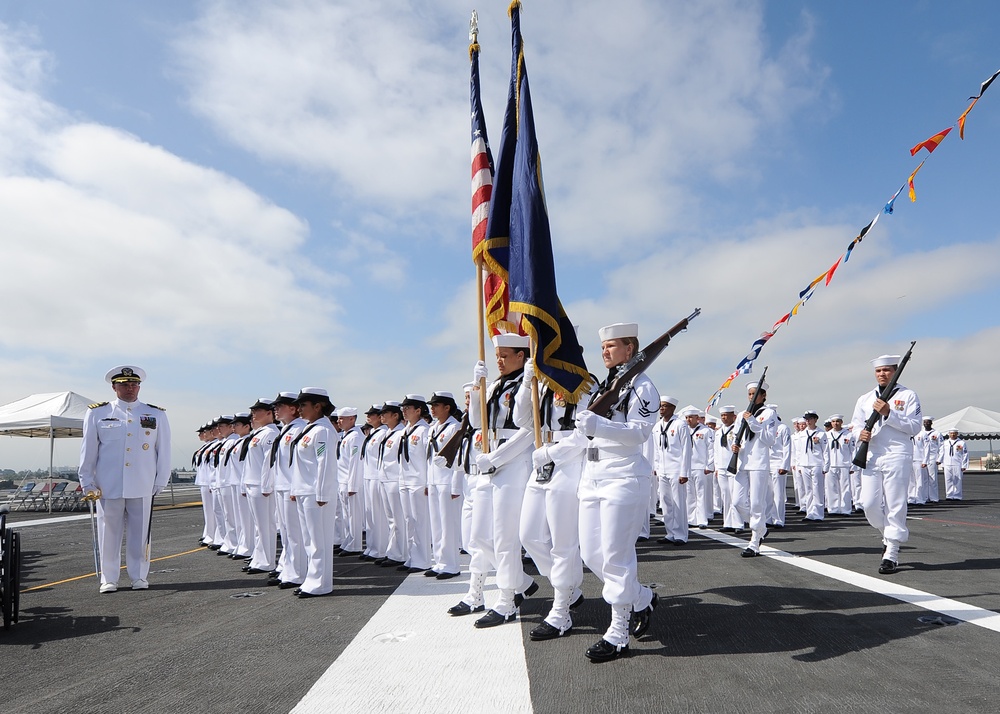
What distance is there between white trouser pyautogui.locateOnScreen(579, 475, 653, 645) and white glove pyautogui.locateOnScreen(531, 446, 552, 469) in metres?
0.41

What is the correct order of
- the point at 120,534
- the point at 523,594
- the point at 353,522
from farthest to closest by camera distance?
the point at 353,522
the point at 120,534
the point at 523,594

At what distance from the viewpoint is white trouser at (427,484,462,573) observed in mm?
7375

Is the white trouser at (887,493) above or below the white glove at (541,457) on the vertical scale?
below

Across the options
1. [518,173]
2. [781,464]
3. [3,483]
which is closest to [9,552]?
[518,173]

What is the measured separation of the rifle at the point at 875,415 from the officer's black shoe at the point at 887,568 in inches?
39.6

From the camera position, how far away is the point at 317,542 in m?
6.54

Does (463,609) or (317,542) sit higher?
(317,542)

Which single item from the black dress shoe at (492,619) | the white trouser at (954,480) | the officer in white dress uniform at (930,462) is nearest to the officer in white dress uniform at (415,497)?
the black dress shoe at (492,619)

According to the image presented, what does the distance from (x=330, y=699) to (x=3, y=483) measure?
144 feet

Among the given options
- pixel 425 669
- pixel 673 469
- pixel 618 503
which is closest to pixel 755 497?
pixel 673 469

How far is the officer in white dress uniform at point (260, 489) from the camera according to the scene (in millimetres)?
8141

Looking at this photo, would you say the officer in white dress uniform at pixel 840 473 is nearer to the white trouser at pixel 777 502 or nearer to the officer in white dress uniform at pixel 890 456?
the white trouser at pixel 777 502

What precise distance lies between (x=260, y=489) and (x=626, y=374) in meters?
5.92

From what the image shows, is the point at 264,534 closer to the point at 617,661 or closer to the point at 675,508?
the point at 617,661
